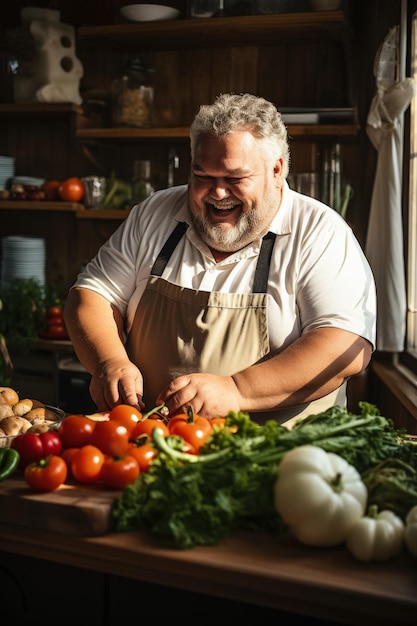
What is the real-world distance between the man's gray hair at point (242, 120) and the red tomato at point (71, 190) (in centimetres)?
213

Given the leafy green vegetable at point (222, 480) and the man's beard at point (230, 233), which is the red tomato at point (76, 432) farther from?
the man's beard at point (230, 233)

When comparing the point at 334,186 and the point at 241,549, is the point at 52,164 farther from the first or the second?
the point at 241,549

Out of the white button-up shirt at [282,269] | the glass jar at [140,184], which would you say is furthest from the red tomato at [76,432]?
the glass jar at [140,184]

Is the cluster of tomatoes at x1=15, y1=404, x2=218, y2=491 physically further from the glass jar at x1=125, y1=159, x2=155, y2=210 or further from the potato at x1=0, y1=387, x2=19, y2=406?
the glass jar at x1=125, y1=159, x2=155, y2=210

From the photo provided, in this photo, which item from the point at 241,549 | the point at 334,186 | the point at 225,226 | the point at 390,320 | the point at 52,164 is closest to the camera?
the point at 241,549

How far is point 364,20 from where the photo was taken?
4.06 metres

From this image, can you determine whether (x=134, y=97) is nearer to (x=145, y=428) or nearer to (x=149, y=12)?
(x=149, y=12)

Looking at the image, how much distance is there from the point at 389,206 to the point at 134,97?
1.61 m

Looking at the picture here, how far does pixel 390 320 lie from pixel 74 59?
7.66 feet

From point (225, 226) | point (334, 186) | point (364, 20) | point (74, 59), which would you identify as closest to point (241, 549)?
point (225, 226)

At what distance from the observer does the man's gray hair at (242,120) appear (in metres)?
2.24

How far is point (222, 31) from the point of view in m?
4.09

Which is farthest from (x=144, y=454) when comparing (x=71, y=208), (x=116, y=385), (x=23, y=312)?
(x=71, y=208)

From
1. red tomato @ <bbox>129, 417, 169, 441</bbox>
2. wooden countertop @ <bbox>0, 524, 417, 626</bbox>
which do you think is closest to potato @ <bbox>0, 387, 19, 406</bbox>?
red tomato @ <bbox>129, 417, 169, 441</bbox>
